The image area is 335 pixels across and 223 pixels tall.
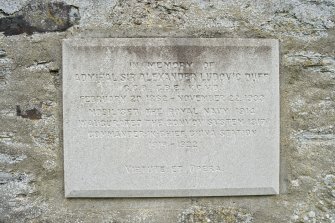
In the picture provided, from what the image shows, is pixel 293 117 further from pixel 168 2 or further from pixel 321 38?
pixel 168 2

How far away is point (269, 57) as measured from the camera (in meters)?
2.31

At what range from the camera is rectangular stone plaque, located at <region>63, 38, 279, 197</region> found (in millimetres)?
2240

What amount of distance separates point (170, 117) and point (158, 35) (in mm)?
498

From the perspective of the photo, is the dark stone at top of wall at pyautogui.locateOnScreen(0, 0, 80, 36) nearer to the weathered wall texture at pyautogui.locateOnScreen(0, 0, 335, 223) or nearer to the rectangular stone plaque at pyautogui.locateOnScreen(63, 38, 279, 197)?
the weathered wall texture at pyautogui.locateOnScreen(0, 0, 335, 223)

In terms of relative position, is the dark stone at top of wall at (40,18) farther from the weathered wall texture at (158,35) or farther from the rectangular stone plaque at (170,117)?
the rectangular stone plaque at (170,117)

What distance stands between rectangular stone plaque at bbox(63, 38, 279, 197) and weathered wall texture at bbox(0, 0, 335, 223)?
0.08m

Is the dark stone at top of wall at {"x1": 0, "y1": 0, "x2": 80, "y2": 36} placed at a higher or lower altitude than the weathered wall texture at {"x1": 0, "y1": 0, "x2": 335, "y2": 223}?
higher

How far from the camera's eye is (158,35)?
90.9 inches

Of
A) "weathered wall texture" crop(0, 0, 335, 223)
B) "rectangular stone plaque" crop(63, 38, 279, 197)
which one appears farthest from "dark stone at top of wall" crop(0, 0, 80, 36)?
"rectangular stone plaque" crop(63, 38, 279, 197)

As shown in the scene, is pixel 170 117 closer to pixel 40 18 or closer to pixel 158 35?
pixel 158 35

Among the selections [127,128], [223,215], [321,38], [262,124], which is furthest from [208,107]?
[321,38]

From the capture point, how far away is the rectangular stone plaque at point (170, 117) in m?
2.24

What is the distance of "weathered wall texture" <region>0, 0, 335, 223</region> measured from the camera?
2.27m

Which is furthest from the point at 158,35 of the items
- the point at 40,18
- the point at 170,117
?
the point at 40,18
